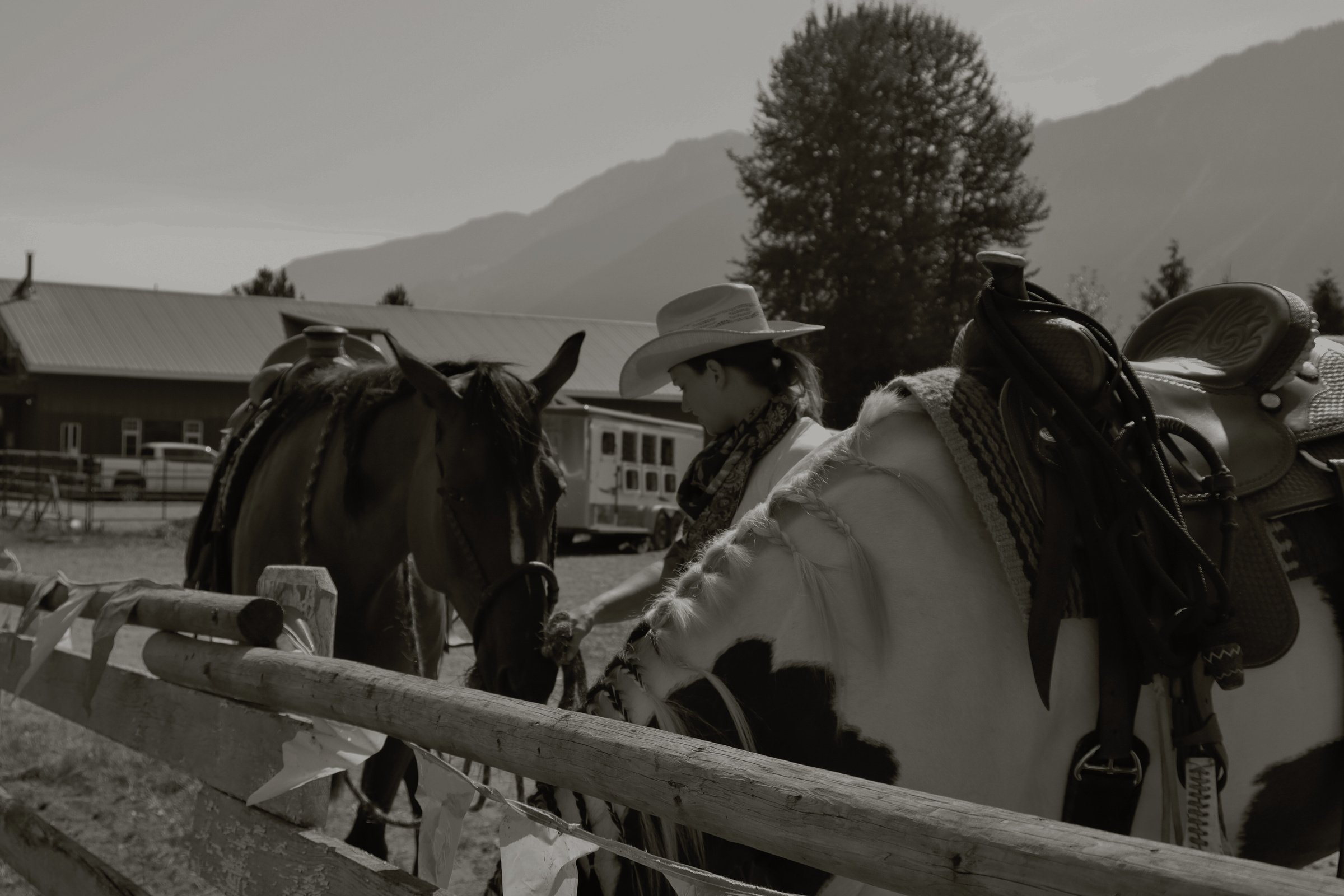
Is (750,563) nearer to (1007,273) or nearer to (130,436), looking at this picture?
(1007,273)

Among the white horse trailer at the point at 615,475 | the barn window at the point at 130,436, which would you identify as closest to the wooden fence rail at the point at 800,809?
the white horse trailer at the point at 615,475

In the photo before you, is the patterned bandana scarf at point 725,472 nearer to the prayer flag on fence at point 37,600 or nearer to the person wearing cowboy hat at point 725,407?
the person wearing cowboy hat at point 725,407

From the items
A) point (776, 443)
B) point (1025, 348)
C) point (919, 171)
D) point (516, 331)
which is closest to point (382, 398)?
point (776, 443)

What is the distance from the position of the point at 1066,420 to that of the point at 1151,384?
39cm

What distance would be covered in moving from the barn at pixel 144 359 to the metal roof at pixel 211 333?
0.04 m

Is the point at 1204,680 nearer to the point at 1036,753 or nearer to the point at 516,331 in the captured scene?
the point at 1036,753

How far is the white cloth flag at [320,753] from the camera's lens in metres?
1.93

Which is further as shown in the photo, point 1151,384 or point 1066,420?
point 1151,384

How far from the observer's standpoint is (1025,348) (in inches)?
72.7

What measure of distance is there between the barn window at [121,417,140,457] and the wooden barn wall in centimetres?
9

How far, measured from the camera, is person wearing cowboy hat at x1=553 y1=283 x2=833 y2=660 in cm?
247

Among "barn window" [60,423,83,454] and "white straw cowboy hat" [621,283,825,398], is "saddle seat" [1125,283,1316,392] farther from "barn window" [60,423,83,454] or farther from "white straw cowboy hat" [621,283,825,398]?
"barn window" [60,423,83,454]

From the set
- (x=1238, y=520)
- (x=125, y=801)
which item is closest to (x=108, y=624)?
(x=1238, y=520)

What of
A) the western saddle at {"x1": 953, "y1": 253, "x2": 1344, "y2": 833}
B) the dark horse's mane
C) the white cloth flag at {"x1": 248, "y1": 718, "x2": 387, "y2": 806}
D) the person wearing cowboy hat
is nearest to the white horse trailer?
the dark horse's mane
